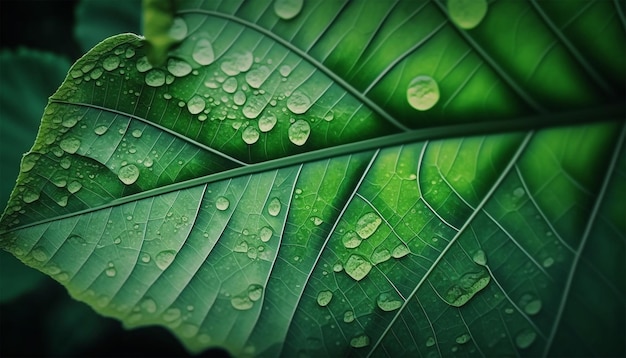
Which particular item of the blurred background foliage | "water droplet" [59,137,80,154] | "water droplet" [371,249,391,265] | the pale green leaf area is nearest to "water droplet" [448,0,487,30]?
the pale green leaf area

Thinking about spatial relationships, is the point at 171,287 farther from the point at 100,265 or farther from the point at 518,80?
the point at 518,80

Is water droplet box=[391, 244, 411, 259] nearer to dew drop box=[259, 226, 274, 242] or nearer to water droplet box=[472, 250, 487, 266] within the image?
water droplet box=[472, 250, 487, 266]

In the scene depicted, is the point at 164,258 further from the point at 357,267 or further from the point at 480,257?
the point at 480,257

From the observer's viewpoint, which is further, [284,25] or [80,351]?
[80,351]

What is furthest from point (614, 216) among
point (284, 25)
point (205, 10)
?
point (205, 10)

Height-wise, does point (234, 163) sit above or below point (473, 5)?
below

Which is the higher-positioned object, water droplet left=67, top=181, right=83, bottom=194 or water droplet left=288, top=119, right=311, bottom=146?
water droplet left=288, top=119, right=311, bottom=146

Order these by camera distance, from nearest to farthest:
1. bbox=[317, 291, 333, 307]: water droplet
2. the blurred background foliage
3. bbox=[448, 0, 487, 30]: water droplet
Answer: bbox=[448, 0, 487, 30]: water droplet < bbox=[317, 291, 333, 307]: water droplet < the blurred background foliage
